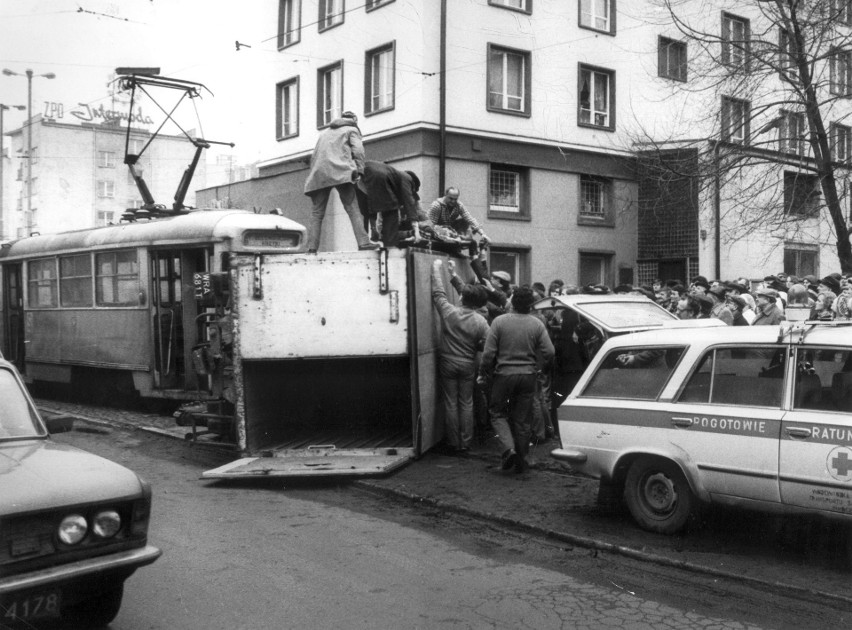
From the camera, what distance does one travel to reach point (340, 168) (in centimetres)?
1048

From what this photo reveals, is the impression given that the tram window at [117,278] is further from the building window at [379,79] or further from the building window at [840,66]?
the building window at [840,66]

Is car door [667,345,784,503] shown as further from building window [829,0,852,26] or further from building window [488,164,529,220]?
building window [488,164,529,220]

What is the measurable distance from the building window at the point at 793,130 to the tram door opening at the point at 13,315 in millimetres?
14631

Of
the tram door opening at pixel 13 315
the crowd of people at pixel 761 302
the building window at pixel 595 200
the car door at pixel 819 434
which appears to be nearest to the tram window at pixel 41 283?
the tram door opening at pixel 13 315

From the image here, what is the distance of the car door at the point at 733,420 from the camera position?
5.81 m

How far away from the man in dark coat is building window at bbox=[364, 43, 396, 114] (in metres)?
12.6

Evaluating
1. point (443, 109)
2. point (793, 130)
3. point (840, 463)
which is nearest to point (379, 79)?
point (443, 109)

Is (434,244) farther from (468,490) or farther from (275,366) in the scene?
(468,490)

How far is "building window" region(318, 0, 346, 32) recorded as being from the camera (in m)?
24.4

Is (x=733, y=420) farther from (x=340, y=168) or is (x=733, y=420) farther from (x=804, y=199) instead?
(x=804, y=199)

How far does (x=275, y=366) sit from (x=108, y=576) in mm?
5976

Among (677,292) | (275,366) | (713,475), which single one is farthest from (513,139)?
(713,475)

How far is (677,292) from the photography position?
15047mm

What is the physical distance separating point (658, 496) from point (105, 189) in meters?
60.9
